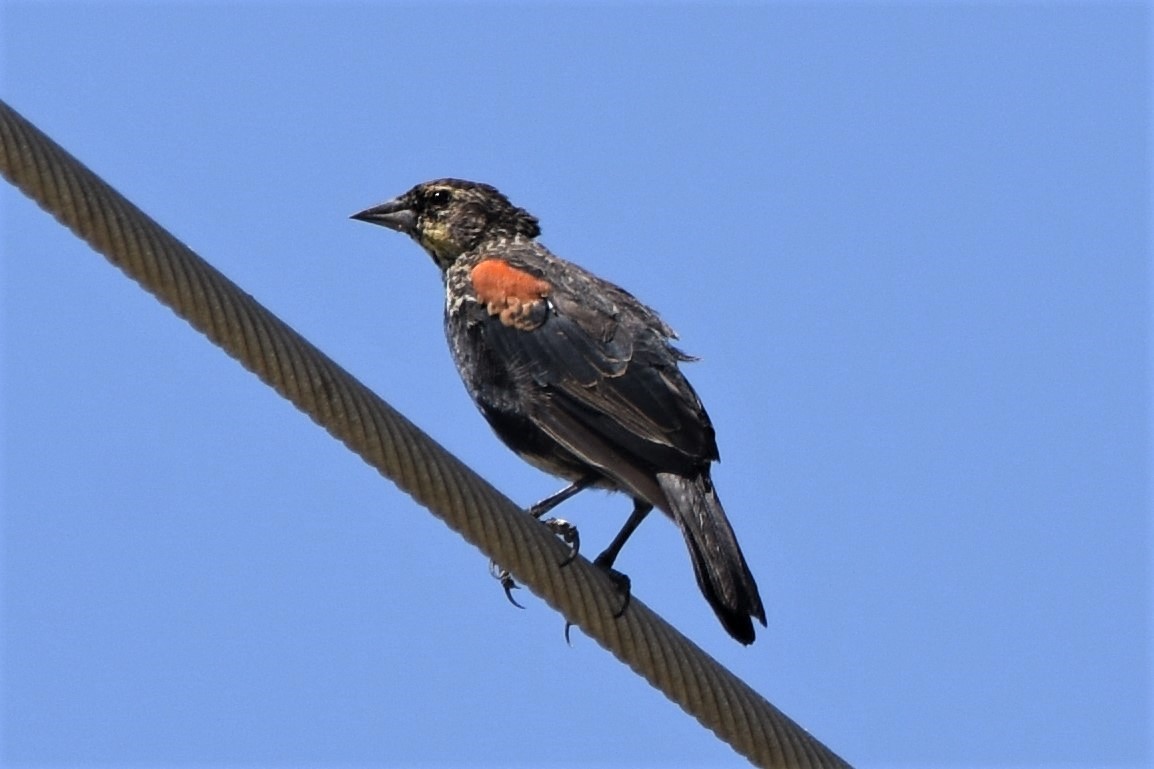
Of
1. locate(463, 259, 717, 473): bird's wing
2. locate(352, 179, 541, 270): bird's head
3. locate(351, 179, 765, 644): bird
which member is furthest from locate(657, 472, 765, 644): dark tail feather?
locate(352, 179, 541, 270): bird's head

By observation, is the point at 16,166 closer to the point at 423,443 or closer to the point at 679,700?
the point at 423,443

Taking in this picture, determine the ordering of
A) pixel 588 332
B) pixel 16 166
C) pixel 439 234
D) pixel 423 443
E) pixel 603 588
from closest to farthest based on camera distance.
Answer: pixel 16 166 → pixel 423 443 → pixel 603 588 → pixel 588 332 → pixel 439 234

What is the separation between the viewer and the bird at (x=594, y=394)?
7.55 m

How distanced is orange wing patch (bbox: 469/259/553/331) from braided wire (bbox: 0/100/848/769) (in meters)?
2.02

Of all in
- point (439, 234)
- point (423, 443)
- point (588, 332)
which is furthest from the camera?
point (439, 234)

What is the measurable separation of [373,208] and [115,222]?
4563 millimetres

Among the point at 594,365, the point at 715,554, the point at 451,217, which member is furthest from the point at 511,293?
the point at 715,554

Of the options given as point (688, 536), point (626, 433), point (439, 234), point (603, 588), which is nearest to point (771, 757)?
point (603, 588)

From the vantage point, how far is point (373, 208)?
34.1 ft

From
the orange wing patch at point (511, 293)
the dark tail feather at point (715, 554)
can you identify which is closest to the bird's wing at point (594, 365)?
the orange wing patch at point (511, 293)

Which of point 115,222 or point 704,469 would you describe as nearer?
point 115,222

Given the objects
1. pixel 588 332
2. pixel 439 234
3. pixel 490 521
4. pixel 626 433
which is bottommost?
pixel 490 521

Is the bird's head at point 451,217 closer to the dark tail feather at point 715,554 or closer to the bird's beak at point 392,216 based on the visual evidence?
the bird's beak at point 392,216

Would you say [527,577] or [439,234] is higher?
[439,234]
